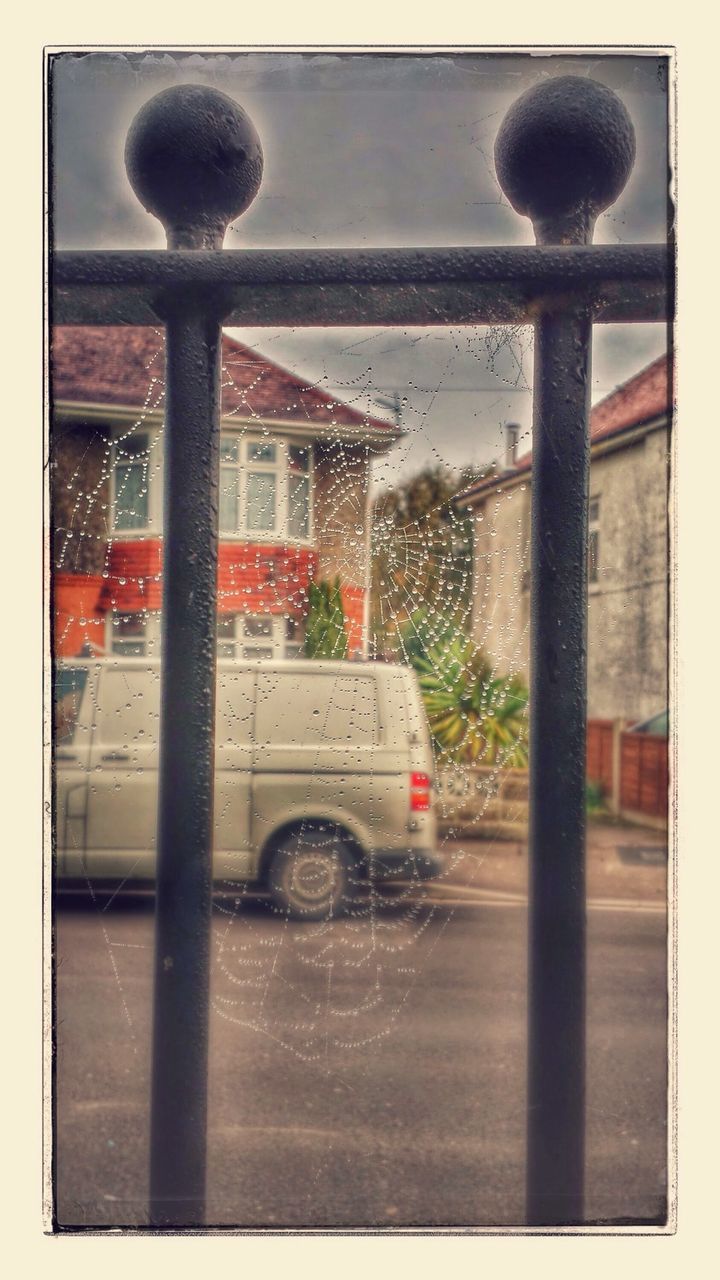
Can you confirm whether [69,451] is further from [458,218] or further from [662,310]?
[662,310]

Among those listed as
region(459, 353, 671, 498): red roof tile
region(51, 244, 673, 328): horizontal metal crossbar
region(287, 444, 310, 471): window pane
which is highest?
region(51, 244, 673, 328): horizontal metal crossbar

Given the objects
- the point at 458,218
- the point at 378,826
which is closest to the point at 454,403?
the point at 458,218

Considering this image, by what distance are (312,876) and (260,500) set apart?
1.75ft

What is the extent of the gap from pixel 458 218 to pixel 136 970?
1.16 meters

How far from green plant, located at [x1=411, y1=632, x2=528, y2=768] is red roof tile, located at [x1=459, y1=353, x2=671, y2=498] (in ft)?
1.18

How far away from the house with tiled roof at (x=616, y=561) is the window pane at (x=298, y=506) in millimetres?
219

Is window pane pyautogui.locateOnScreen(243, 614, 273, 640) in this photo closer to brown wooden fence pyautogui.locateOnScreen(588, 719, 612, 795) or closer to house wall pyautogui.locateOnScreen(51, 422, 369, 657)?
house wall pyautogui.locateOnScreen(51, 422, 369, 657)

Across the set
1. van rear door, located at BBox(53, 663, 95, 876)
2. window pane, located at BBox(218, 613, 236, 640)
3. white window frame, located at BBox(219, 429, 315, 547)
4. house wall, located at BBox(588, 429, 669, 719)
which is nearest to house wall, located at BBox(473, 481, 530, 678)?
house wall, located at BBox(588, 429, 669, 719)

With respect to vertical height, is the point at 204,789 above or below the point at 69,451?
below

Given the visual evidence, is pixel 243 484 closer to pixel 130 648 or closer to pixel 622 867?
pixel 130 648

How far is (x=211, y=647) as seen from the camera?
3.98 feet

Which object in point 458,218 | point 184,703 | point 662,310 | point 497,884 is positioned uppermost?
point 458,218

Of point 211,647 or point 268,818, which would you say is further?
point 268,818

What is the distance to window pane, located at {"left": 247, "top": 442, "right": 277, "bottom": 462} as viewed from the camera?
1361 mm
